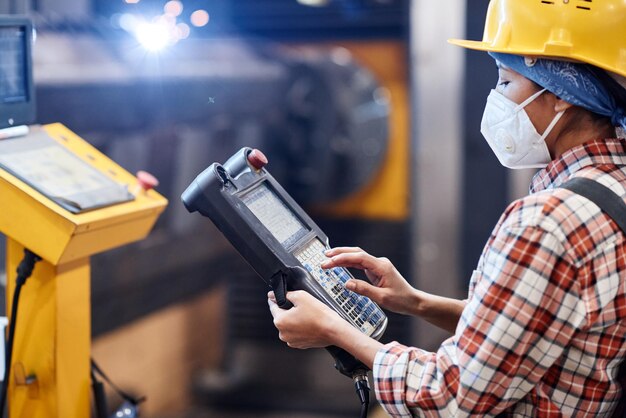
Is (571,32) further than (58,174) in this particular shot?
No

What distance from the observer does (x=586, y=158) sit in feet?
4.67

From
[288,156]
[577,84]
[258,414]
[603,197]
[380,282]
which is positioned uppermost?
[577,84]

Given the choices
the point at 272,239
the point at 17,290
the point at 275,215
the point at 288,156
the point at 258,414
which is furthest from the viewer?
the point at 288,156

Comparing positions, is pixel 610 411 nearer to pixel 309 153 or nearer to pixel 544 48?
pixel 544 48

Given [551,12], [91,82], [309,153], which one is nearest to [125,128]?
[91,82]

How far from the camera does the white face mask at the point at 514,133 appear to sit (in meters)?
1.49

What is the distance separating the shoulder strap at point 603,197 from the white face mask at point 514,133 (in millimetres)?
164

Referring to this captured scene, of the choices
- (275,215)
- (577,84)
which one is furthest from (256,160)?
(577,84)

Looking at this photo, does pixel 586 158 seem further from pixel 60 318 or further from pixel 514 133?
pixel 60 318

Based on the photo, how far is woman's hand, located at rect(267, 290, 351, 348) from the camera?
4.77 feet

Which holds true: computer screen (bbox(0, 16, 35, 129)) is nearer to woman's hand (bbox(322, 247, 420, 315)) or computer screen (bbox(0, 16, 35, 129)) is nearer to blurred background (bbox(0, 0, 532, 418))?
woman's hand (bbox(322, 247, 420, 315))

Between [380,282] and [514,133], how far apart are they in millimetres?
382

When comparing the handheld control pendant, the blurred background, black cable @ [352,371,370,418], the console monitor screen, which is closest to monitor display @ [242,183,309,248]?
the handheld control pendant

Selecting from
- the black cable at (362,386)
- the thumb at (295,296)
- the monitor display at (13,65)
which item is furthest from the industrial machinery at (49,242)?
the black cable at (362,386)
